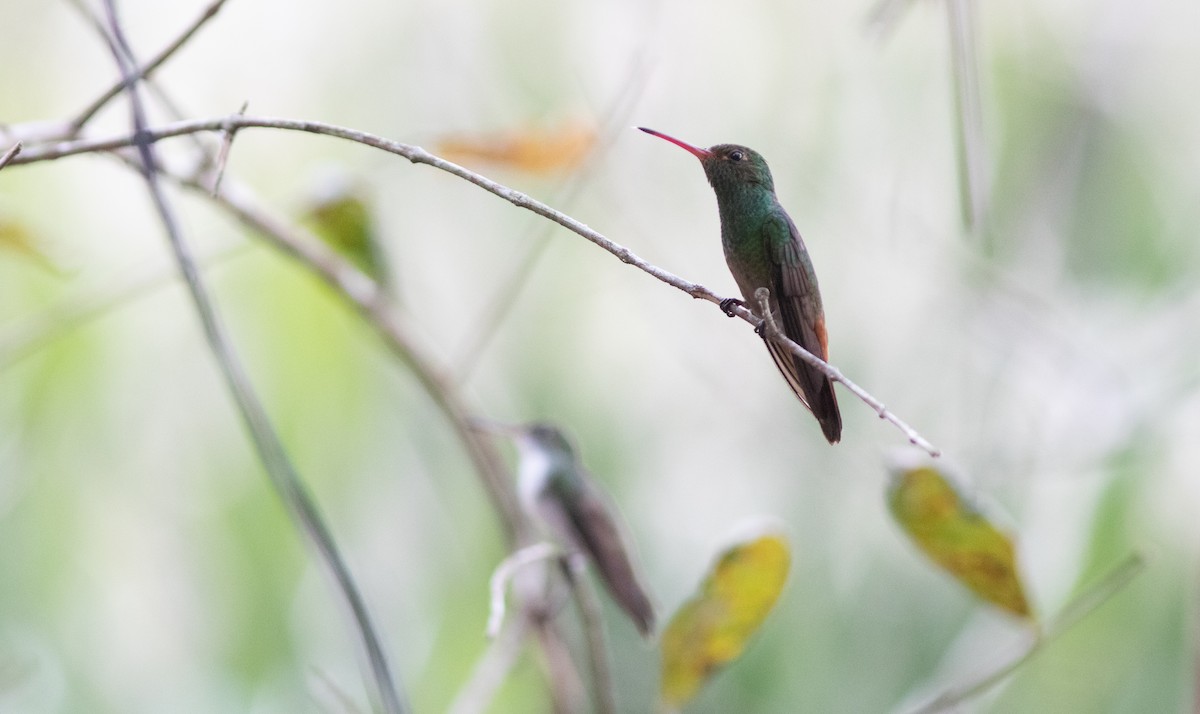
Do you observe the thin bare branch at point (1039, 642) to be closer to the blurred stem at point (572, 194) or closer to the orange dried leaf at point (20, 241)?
the blurred stem at point (572, 194)

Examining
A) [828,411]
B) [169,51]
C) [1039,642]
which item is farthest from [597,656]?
[169,51]

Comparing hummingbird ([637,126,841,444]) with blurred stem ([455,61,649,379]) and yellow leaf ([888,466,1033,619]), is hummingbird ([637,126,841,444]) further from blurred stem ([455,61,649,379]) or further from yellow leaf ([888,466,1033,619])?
blurred stem ([455,61,649,379])

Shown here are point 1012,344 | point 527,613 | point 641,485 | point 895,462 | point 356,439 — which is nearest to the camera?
point 895,462

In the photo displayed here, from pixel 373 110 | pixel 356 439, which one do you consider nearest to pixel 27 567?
pixel 356 439

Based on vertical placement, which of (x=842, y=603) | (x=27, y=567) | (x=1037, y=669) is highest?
(x=27, y=567)

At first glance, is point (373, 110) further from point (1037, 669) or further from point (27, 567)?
point (1037, 669)

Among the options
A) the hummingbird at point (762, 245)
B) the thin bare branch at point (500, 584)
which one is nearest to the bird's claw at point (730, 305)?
the hummingbird at point (762, 245)

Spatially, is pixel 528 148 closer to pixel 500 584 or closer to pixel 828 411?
pixel 500 584
